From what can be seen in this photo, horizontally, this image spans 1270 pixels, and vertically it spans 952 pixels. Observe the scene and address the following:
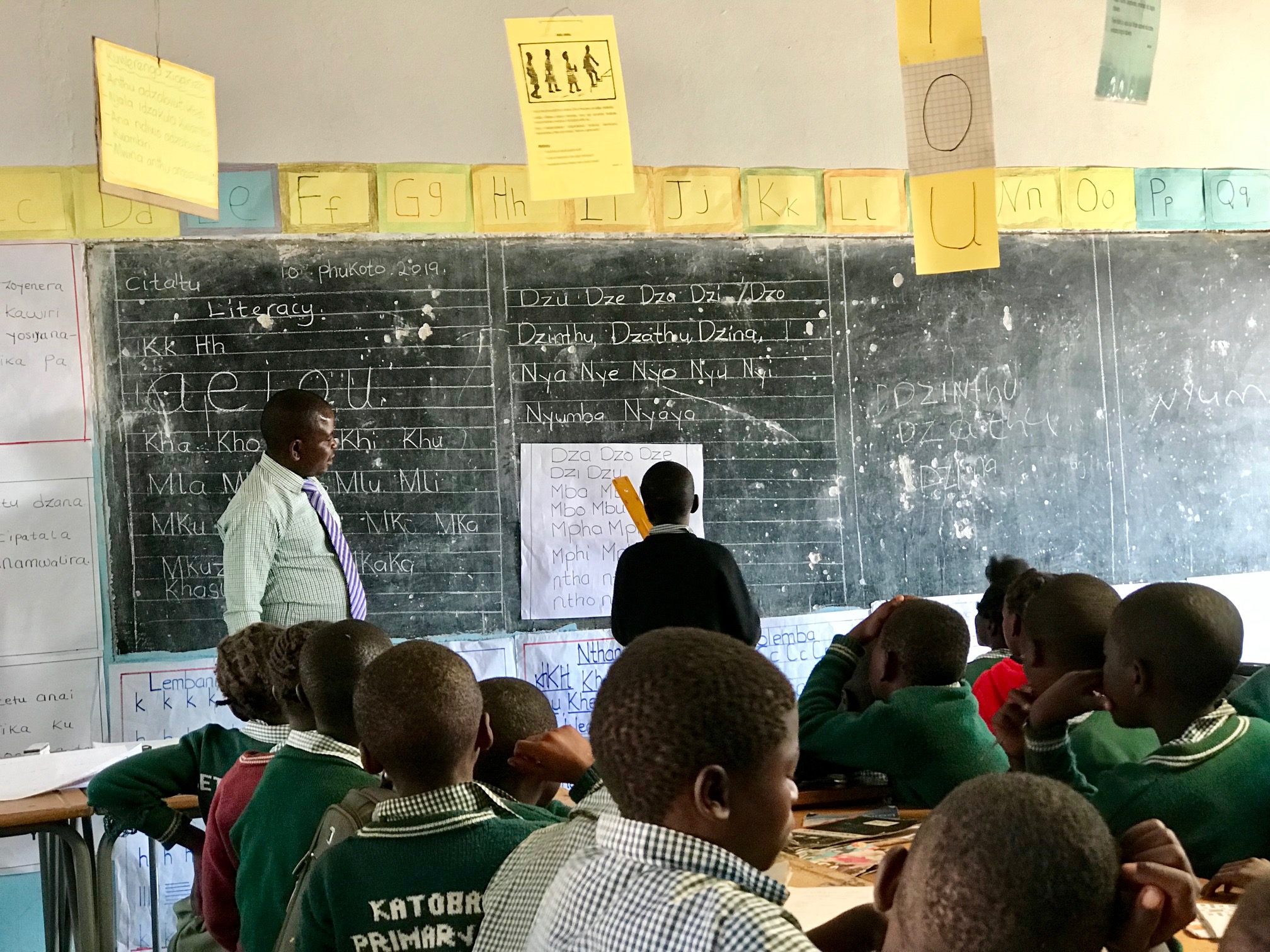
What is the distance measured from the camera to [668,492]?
368 centimetres

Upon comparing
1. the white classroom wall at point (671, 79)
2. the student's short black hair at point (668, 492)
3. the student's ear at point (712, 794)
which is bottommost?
the student's ear at point (712, 794)

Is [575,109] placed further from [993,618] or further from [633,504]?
[633,504]

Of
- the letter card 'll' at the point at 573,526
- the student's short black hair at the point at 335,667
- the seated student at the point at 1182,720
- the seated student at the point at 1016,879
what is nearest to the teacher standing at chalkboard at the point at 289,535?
the letter card 'll' at the point at 573,526

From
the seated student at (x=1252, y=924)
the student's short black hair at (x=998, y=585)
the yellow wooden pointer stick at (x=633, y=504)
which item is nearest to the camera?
the seated student at (x=1252, y=924)

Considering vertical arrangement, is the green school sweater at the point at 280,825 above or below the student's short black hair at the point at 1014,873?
below

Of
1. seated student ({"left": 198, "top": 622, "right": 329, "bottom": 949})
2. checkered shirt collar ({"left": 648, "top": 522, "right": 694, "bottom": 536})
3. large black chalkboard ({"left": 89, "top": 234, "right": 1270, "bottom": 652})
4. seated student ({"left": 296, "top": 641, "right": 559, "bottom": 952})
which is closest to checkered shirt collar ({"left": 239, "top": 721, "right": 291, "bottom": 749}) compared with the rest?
seated student ({"left": 198, "top": 622, "right": 329, "bottom": 949})

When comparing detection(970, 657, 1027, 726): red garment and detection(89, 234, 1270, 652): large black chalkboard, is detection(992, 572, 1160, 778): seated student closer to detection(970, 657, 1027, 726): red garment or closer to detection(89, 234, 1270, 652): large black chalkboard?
detection(970, 657, 1027, 726): red garment

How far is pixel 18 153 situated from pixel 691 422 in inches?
88.8

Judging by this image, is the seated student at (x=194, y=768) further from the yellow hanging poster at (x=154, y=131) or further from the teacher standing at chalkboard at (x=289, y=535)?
the yellow hanging poster at (x=154, y=131)

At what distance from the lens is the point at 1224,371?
189 inches

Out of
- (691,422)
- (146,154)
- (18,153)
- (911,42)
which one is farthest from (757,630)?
(18,153)

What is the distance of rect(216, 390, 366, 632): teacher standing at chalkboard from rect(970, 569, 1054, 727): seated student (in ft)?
5.68

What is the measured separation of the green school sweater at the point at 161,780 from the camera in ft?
7.93

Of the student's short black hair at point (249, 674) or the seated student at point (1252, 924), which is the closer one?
the seated student at point (1252, 924)
